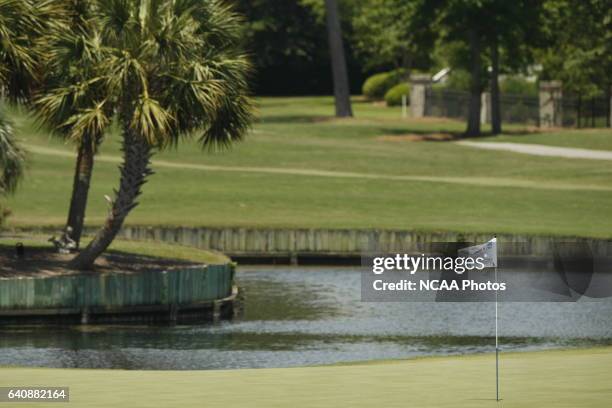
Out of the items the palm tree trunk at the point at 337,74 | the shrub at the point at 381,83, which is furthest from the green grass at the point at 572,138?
the shrub at the point at 381,83

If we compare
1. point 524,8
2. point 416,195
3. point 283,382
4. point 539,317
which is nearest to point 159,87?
point 539,317

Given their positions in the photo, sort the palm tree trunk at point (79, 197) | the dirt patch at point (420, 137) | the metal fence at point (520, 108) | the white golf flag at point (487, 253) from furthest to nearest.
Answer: the metal fence at point (520, 108) < the dirt patch at point (420, 137) < the palm tree trunk at point (79, 197) < the white golf flag at point (487, 253)

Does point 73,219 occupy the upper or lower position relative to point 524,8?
lower

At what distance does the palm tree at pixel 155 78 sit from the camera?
36250mm

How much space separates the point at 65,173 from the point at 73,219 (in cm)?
2667

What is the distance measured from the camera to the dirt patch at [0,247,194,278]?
38562 millimetres

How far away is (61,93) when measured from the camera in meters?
36.5

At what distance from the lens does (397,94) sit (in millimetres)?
110438

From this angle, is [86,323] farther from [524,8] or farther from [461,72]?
[461,72]

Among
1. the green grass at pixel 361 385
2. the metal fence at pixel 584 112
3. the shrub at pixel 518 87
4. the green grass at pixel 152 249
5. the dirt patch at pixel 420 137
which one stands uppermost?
the shrub at pixel 518 87

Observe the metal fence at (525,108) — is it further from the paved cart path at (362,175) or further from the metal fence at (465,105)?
the paved cart path at (362,175)

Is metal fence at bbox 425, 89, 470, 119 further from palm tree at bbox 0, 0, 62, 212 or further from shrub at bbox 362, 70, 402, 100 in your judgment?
palm tree at bbox 0, 0, 62, 212

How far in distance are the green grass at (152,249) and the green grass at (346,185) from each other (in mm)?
8220

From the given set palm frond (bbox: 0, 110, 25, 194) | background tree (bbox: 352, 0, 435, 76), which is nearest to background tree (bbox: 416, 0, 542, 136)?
background tree (bbox: 352, 0, 435, 76)
